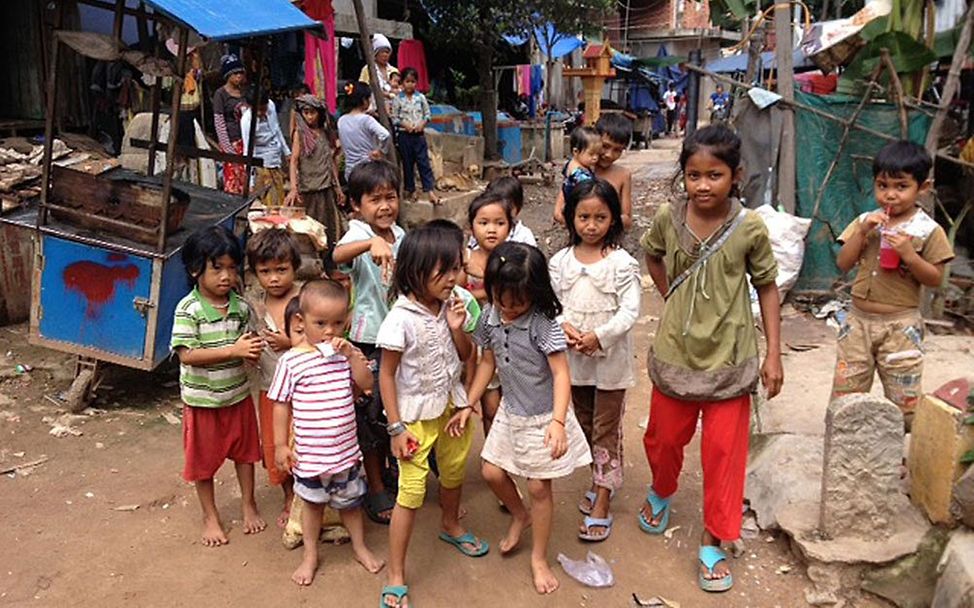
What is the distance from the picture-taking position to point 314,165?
7.21m

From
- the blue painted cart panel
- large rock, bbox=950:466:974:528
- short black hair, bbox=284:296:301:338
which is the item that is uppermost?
short black hair, bbox=284:296:301:338

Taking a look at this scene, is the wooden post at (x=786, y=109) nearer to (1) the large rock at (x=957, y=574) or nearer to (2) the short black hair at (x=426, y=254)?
(1) the large rock at (x=957, y=574)

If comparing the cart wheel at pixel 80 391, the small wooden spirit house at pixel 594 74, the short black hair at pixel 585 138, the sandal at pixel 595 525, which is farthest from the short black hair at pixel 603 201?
the small wooden spirit house at pixel 594 74

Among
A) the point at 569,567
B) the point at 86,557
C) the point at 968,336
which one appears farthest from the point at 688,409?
the point at 968,336

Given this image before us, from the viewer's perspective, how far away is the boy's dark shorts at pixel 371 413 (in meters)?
3.26

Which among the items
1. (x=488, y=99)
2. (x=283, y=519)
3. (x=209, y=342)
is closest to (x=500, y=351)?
(x=209, y=342)

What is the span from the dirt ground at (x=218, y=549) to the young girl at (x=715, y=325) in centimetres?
27

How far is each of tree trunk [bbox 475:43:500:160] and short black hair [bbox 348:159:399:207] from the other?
11604mm

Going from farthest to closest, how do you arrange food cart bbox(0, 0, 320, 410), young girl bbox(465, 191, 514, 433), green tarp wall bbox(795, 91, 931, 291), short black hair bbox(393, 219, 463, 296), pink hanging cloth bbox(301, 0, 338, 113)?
pink hanging cloth bbox(301, 0, 338, 113) < green tarp wall bbox(795, 91, 931, 291) < food cart bbox(0, 0, 320, 410) < young girl bbox(465, 191, 514, 433) < short black hair bbox(393, 219, 463, 296)

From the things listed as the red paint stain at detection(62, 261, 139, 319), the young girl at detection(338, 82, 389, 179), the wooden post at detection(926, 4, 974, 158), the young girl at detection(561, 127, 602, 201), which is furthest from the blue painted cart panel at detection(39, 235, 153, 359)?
the wooden post at detection(926, 4, 974, 158)

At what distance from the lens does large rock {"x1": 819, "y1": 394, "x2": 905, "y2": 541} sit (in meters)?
2.98

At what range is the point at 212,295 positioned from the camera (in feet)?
10.3

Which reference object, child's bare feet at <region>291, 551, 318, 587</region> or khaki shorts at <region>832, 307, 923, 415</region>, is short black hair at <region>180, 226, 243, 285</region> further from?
khaki shorts at <region>832, 307, 923, 415</region>

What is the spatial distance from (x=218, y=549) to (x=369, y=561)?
0.67m
